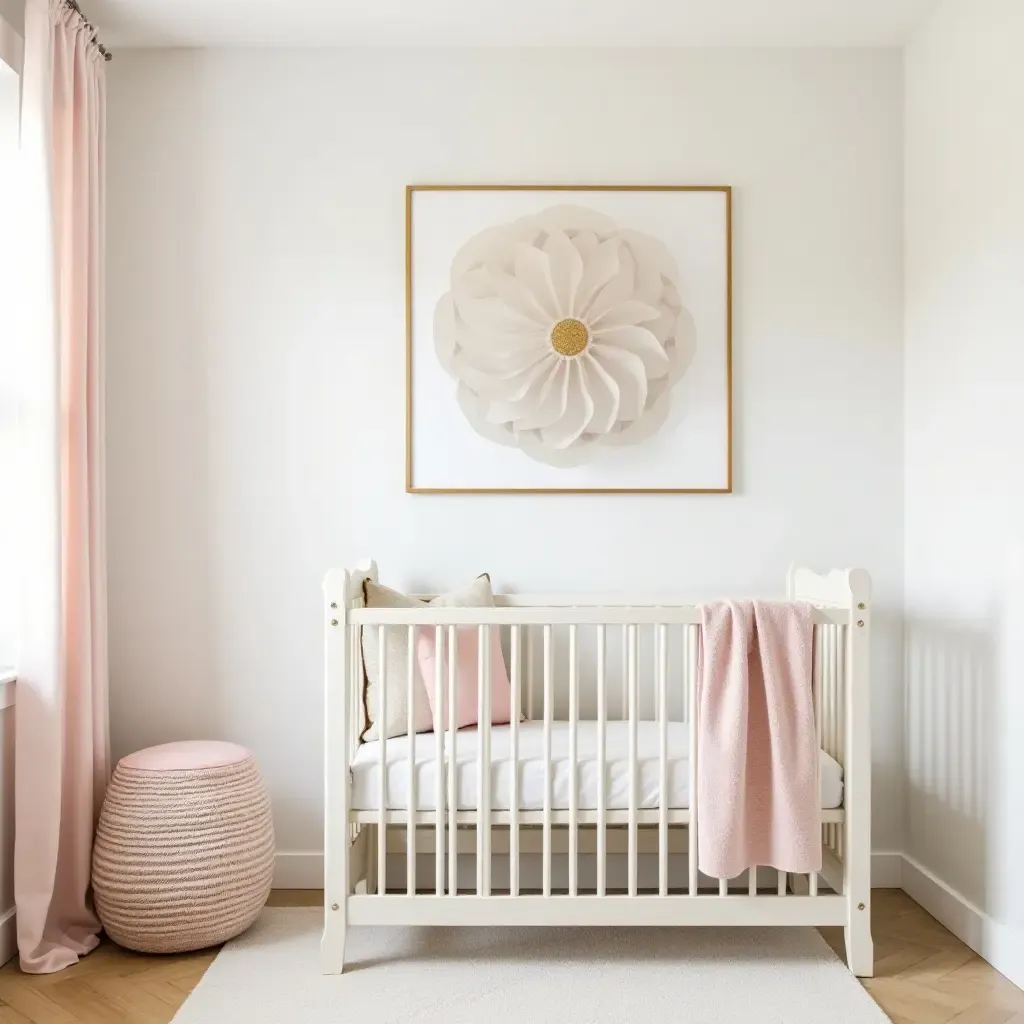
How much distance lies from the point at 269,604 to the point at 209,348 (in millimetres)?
748

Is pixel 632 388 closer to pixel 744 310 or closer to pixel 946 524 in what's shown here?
pixel 744 310

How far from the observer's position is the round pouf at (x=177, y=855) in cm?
251

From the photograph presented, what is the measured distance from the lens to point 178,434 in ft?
10.0

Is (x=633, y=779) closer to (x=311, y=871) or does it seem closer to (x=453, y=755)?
(x=453, y=755)

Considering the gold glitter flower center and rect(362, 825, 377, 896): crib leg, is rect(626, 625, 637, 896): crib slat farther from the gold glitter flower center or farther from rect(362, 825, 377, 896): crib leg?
the gold glitter flower center

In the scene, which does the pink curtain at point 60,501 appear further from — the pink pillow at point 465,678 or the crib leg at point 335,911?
the pink pillow at point 465,678

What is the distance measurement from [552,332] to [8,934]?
202cm

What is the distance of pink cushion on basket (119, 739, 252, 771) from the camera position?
8.57 ft

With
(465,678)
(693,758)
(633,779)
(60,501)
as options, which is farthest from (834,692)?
(60,501)

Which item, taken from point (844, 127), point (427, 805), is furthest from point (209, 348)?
point (844, 127)

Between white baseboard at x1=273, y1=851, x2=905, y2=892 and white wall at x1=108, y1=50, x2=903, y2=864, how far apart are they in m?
0.05

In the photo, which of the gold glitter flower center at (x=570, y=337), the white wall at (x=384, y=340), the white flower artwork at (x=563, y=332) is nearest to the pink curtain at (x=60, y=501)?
the white wall at (x=384, y=340)

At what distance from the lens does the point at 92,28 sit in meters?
2.87

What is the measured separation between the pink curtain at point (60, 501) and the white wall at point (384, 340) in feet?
0.85
